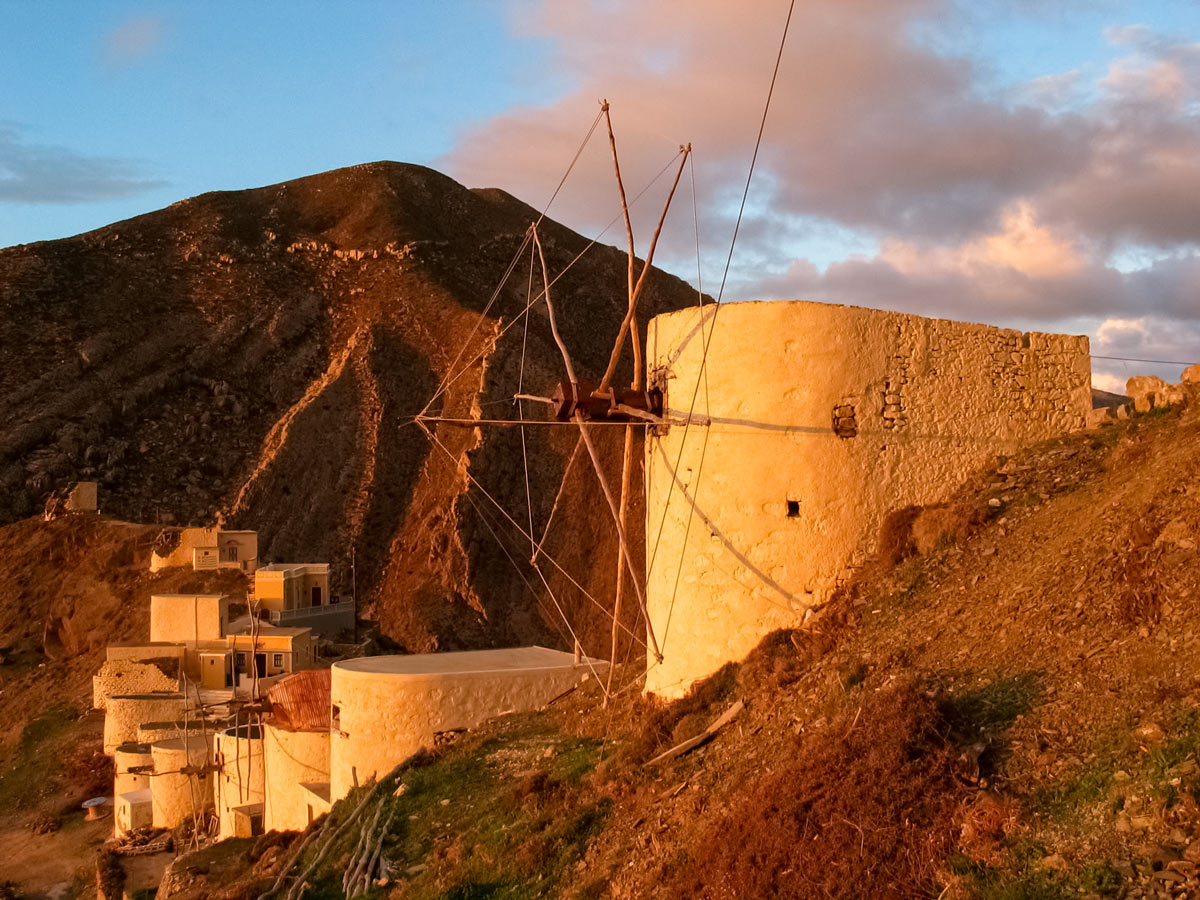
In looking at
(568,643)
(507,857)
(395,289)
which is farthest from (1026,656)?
(395,289)

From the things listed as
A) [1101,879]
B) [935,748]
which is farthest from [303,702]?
[1101,879]

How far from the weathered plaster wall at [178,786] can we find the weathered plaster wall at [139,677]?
22.2 ft

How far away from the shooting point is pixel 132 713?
29234 mm

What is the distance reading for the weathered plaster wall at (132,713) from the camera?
29219 millimetres

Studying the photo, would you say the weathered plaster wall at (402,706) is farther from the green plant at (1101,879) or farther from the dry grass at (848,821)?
the green plant at (1101,879)

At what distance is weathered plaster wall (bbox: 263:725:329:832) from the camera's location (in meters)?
18.1

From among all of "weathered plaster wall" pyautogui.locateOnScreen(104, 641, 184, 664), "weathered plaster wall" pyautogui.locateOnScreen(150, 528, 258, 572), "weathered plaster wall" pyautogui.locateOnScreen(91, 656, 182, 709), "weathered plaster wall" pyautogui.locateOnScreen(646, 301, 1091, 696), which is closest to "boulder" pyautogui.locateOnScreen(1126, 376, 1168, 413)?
"weathered plaster wall" pyautogui.locateOnScreen(646, 301, 1091, 696)

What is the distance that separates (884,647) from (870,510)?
1773 mm

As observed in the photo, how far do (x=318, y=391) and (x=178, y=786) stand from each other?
33744mm

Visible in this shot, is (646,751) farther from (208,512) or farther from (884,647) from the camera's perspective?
(208,512)

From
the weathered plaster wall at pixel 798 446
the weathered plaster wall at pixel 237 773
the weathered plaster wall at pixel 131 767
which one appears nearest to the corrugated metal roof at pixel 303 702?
the weathered plaster wall at pixel 237 773

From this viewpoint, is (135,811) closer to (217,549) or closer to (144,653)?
(144,653)

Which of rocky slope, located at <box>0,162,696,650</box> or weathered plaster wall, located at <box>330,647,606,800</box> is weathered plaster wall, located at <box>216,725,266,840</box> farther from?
rocky slope, located at <box>0,162,696,650</box>

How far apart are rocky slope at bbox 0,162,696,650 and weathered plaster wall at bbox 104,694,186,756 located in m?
14.0
